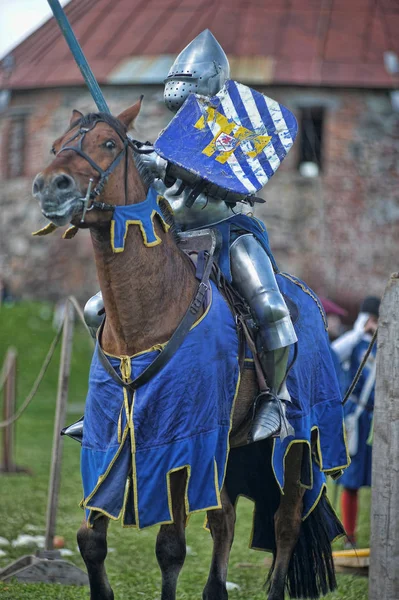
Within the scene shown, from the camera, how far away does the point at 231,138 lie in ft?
19.7

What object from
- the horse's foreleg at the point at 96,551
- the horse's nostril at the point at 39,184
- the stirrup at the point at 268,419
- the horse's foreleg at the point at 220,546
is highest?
the horse's nostril at the point at 39,184

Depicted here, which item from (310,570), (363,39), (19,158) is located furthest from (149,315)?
(19,158)

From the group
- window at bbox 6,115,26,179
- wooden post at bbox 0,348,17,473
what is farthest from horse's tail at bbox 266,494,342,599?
window at bbox 6,115,26,179

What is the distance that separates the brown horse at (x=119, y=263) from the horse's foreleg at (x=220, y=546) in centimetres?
78

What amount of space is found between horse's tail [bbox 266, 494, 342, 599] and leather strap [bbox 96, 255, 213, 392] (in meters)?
1.89

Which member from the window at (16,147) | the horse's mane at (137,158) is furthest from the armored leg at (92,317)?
the window at (16,147)

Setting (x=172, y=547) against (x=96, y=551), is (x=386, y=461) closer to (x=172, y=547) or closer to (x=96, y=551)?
(x=172, y=547)

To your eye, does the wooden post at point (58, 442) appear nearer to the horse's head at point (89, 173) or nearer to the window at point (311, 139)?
the horse's head at point (89, 173)

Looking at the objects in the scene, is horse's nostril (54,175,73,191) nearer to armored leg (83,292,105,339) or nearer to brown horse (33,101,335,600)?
brown horse (33,101,335,600)

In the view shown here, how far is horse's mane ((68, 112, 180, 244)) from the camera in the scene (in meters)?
5.35

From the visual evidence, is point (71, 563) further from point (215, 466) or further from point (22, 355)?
point (22, 355)

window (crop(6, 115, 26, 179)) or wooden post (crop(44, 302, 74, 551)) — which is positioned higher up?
wooden post (crop(44, 302, 74, 551))

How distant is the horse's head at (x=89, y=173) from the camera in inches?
197

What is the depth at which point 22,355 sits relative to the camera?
76.1ft
